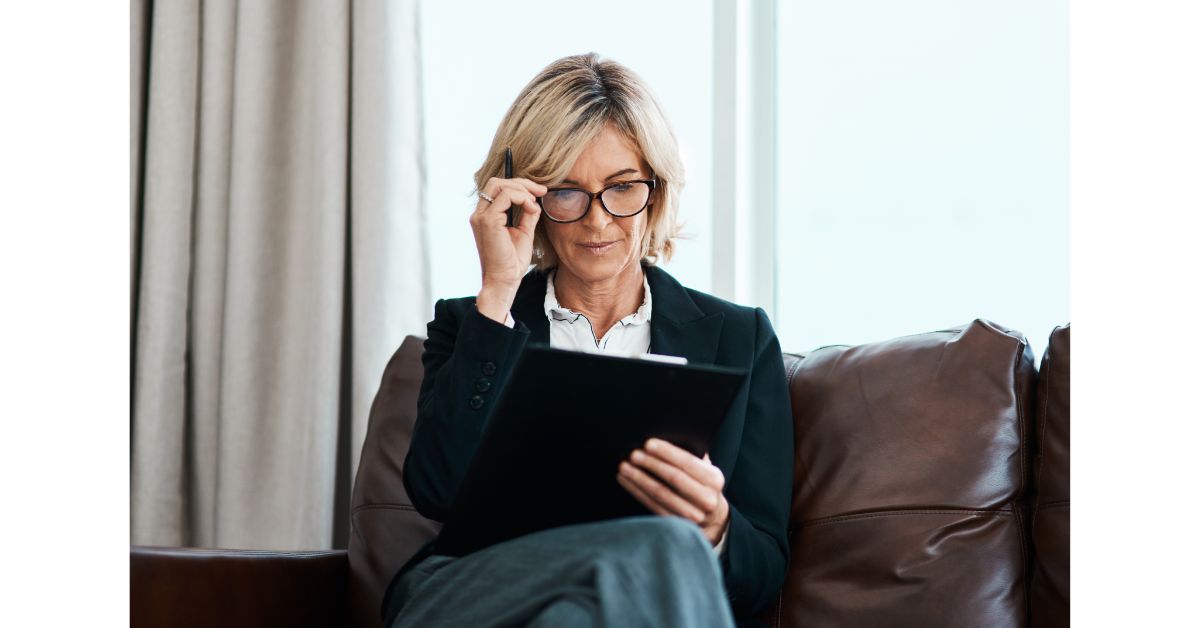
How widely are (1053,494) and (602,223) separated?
0.71m

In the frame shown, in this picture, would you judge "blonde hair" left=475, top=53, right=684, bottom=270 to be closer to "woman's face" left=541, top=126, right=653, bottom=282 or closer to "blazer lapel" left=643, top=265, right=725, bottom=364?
"woman's face" left=541, top=126, right=653, bottom=282

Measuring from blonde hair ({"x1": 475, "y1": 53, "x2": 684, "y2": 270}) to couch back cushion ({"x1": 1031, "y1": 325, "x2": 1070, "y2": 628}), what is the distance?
60 centimetres

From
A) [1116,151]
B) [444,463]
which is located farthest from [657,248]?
[1116,151]

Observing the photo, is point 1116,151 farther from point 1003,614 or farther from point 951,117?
point 951,117

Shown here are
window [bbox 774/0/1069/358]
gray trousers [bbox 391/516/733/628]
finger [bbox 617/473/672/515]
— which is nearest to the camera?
gray trousers [bbox 391/516/733/628]

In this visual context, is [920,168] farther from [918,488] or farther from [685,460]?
[685,460]

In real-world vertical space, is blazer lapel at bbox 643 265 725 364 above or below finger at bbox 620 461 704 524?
above

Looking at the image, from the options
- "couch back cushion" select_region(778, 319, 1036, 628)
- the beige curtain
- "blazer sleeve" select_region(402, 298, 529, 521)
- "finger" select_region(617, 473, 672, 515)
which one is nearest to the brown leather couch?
"couch back cushion" select_region(778, 319, 1036, 628)

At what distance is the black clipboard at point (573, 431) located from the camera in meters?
0.93

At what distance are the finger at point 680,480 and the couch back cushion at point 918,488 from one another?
348 millimetres

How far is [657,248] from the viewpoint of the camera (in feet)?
5.37

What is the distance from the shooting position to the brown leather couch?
1307 mm

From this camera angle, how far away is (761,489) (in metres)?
1.37

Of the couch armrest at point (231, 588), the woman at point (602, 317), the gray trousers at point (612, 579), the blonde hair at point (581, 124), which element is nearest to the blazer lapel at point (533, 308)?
the woman at point (602, 317)
